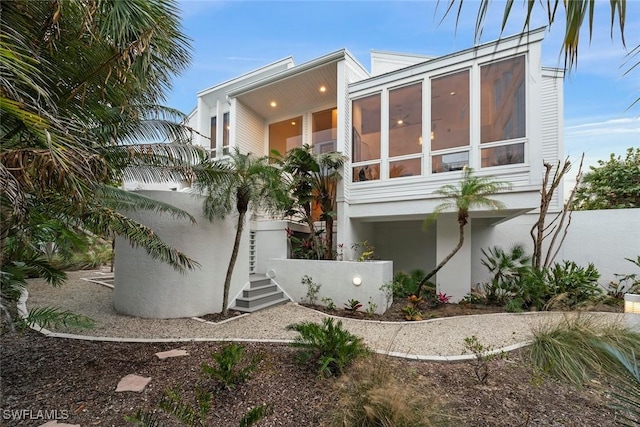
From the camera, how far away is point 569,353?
4.04m

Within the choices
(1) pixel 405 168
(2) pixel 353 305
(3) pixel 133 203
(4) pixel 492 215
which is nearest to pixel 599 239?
(4) pixel 492 215

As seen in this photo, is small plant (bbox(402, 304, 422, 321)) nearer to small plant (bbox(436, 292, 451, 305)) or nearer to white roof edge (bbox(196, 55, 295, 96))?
small plant (bbox(436, 292, 451, 305))

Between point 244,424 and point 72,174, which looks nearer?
point 244,424

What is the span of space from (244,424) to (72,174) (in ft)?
8.29

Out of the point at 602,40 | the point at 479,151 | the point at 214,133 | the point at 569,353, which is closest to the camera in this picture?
the point at 602,40

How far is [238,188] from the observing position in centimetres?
670

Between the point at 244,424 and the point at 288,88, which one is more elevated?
the point at 288,88

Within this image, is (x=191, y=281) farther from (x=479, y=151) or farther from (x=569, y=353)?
(x=479, y=151)

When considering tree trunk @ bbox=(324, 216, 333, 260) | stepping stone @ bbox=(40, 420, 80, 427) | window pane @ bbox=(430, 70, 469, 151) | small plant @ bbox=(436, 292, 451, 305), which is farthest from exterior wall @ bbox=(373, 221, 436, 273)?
stepping stone @ bbox=(40, 420, 80, 427)

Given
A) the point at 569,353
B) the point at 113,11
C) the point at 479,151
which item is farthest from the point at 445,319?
the point at 113,11

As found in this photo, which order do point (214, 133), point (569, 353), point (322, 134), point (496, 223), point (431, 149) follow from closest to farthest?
point (569, 353)
point (431, 149)
point (496, 223)
point (322, 134)
point (214, 133)

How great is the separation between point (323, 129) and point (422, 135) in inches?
193

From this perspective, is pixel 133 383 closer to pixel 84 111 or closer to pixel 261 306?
pixel 84 111

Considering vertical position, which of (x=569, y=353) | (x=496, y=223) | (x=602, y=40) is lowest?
(x=569, y=353)
